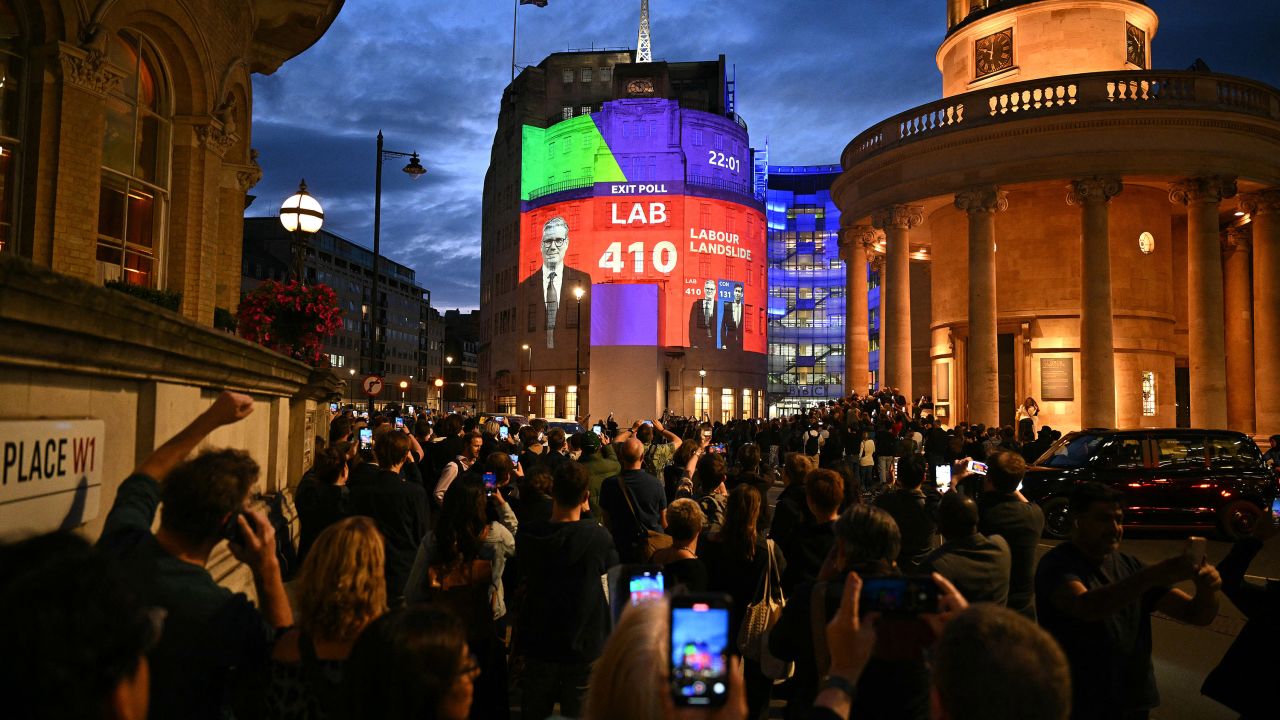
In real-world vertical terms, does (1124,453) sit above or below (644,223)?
below

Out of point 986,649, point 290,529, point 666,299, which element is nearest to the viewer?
point 986,649

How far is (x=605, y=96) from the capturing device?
256 feet

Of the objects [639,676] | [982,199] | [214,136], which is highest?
[982,199]

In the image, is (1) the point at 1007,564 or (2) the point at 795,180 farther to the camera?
(2) the point at 795,180

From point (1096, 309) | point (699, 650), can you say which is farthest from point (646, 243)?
point (699, 650)

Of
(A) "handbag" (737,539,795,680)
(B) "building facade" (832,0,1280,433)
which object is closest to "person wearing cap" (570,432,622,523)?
(A) "handbag" (737,539,795,680)

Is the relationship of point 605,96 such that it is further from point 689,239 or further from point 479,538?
point 479,538

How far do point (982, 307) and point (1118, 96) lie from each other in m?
7.11

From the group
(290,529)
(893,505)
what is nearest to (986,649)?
(893,505)

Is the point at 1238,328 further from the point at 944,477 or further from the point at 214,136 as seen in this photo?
the point at 214,136

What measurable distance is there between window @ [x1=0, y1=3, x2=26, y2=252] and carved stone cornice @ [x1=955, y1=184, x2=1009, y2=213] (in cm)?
2339

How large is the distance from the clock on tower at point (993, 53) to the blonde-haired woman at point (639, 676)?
32.3 meters

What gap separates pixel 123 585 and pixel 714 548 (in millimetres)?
3907

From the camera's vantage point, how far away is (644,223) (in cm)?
6831
